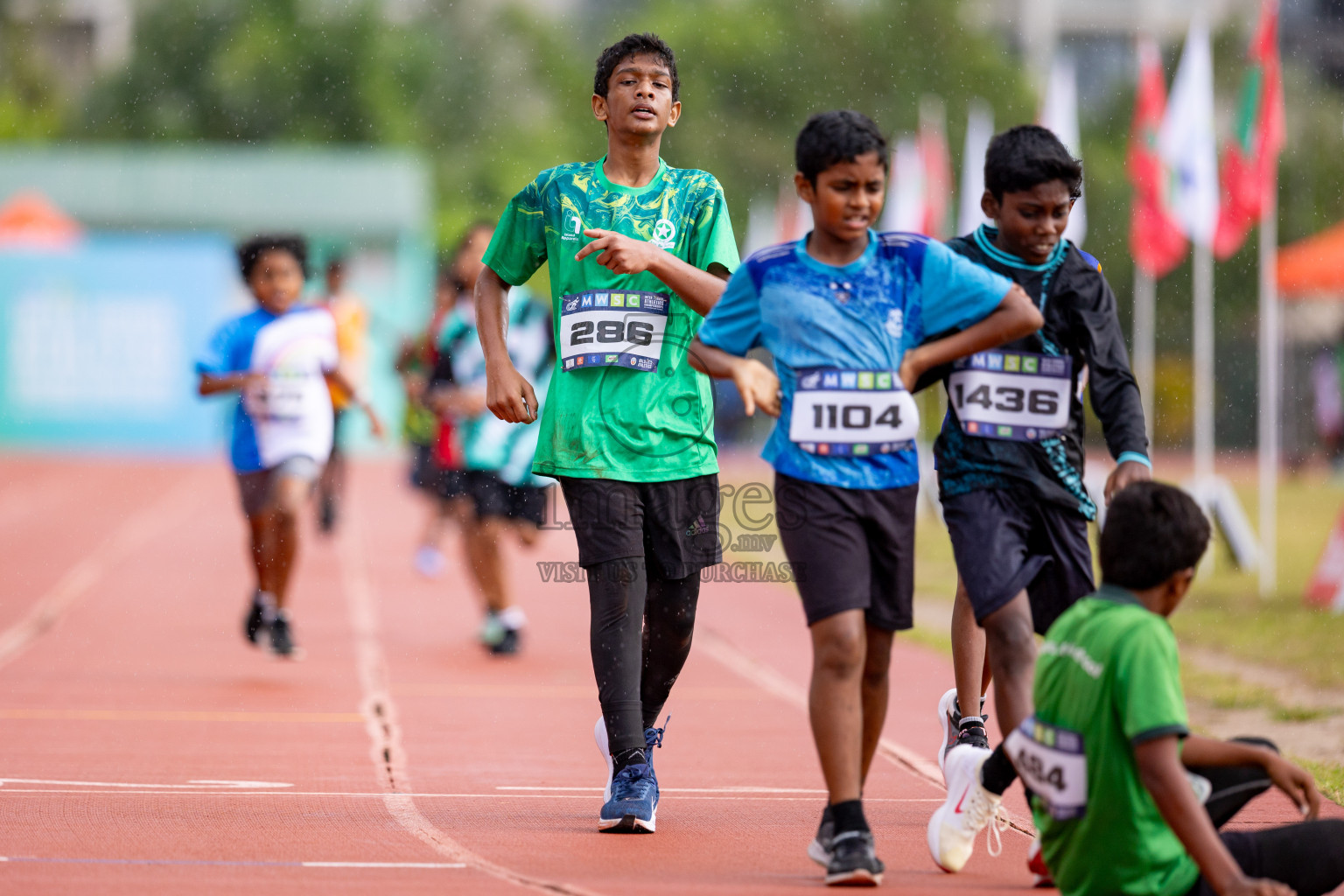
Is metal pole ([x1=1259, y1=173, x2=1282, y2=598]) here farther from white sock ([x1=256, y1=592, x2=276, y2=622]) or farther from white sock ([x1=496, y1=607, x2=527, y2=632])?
white sock ([x1=256, y1=592, x2=276, y2=622])

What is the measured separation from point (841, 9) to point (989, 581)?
6733cm

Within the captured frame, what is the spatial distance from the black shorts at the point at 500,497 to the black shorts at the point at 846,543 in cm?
562

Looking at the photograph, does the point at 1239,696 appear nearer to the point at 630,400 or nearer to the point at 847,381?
A: the point at 630,400

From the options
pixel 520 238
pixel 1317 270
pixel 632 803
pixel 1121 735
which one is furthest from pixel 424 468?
pixel 1317 270

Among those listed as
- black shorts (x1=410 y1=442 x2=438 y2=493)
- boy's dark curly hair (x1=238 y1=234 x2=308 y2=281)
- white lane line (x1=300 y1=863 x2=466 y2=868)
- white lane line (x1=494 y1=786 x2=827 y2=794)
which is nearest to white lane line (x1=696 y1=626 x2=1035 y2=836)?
white lane line (x1=494 y1=786 x2=827 y2=794)

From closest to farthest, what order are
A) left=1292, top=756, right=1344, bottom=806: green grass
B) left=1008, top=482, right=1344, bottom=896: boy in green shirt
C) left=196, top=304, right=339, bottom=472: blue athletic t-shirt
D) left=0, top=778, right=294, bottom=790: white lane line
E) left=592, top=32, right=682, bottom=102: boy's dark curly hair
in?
1. left=1008, top=482, right=1344, bottom=896: boy in green shirt
2. left=592, top=32, right=682, bottom=102: boy's dark curly hair
3. left=1292, top=756, right=1344, bottom=806: green grass
4. left=0, top=778, right=294, bottom=790: white lane line
5. left=196, top=304, right=339, bottom=472: blue athletic t-shirt

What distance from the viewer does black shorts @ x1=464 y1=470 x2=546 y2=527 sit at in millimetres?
10211

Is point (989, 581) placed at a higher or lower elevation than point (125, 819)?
higher

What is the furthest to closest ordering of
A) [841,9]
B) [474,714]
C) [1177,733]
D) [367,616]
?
[841,9]
[367,616]
[474,714]
[1177,733]

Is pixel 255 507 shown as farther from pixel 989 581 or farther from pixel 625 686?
pixel 989 581

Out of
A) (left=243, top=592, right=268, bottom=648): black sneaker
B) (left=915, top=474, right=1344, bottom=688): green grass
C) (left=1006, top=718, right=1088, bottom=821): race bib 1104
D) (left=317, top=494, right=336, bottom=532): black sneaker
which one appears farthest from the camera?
(left=317, top=494, right=336, bottom=532): black sneaker

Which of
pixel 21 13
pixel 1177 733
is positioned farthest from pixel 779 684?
pixel 21 13

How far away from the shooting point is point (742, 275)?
478cm

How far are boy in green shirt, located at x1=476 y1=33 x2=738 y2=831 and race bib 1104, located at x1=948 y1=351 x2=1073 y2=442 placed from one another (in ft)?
2.68
